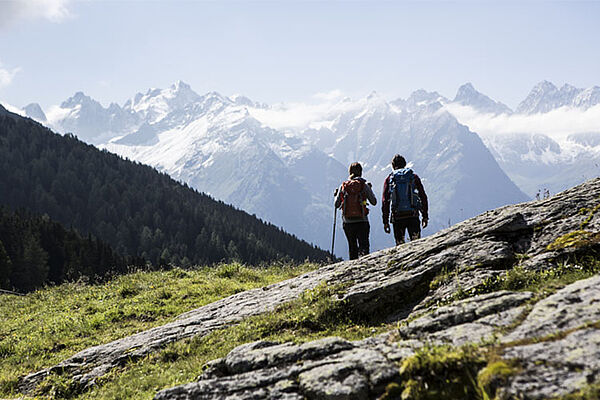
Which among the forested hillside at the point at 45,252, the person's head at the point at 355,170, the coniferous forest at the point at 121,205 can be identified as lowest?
the person's head at the point at 355,170

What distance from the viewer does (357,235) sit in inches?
520

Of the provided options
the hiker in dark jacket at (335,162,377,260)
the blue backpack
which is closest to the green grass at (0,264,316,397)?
the hiker in dark jacket at (335,162,377,260)

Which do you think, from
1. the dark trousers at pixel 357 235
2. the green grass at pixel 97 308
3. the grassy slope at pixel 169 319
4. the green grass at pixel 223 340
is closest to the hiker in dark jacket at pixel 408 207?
the dark trousers at pixel 357 235

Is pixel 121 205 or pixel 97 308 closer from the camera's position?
pixel 97 308

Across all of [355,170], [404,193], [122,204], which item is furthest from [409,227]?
[122,204]

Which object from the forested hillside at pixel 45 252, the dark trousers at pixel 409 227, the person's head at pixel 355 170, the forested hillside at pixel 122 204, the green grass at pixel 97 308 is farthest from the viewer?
the forested hillside at pixel 122 204

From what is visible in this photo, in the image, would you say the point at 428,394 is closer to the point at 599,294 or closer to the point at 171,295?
the point at 599,294

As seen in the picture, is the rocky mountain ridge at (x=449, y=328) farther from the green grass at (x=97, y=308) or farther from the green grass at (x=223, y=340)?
the green grass at (x=97, y=308)

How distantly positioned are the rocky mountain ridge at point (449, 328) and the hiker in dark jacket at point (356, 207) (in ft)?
6.42

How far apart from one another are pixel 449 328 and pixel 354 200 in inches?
291

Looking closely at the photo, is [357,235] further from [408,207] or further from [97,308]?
[97,308]

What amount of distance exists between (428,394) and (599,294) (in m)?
2.63

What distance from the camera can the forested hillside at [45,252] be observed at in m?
74.6

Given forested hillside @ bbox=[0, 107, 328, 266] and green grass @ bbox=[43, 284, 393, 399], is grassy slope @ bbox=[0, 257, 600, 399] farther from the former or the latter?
forested hillside @ bbox=[0, 107, 328, 266]
